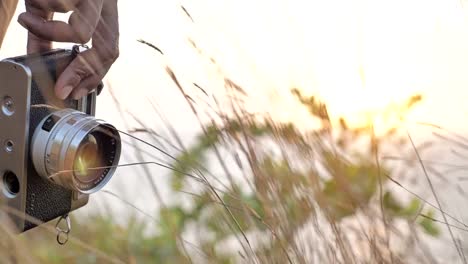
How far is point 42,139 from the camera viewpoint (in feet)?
2.47

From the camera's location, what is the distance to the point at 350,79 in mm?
978

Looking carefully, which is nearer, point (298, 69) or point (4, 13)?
point (4, 13)

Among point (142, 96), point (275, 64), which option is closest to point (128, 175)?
point (142, 96)

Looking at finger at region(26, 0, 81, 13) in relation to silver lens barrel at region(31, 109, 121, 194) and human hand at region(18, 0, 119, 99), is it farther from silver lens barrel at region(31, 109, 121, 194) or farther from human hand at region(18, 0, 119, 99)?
silver lens barrel at region(31, 109, 121, 194)

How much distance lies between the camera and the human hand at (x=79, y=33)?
0.69 metres

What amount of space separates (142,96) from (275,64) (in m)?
0.21

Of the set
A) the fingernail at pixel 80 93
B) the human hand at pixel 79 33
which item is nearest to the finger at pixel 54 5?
the human hand at pixel 79 33

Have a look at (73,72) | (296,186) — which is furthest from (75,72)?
(296,186)

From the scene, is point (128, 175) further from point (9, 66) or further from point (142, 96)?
point (9, 66)

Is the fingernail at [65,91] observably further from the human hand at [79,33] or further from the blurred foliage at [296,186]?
the blurred foliage at [296,186]

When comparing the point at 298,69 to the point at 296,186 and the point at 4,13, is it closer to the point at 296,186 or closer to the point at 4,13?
the point at 296,186

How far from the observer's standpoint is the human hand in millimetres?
686

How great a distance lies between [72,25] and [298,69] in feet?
1.12

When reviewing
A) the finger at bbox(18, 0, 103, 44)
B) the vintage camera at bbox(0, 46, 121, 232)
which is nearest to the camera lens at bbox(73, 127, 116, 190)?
the vintage camera at bbox(0, 46, 121, 232)
